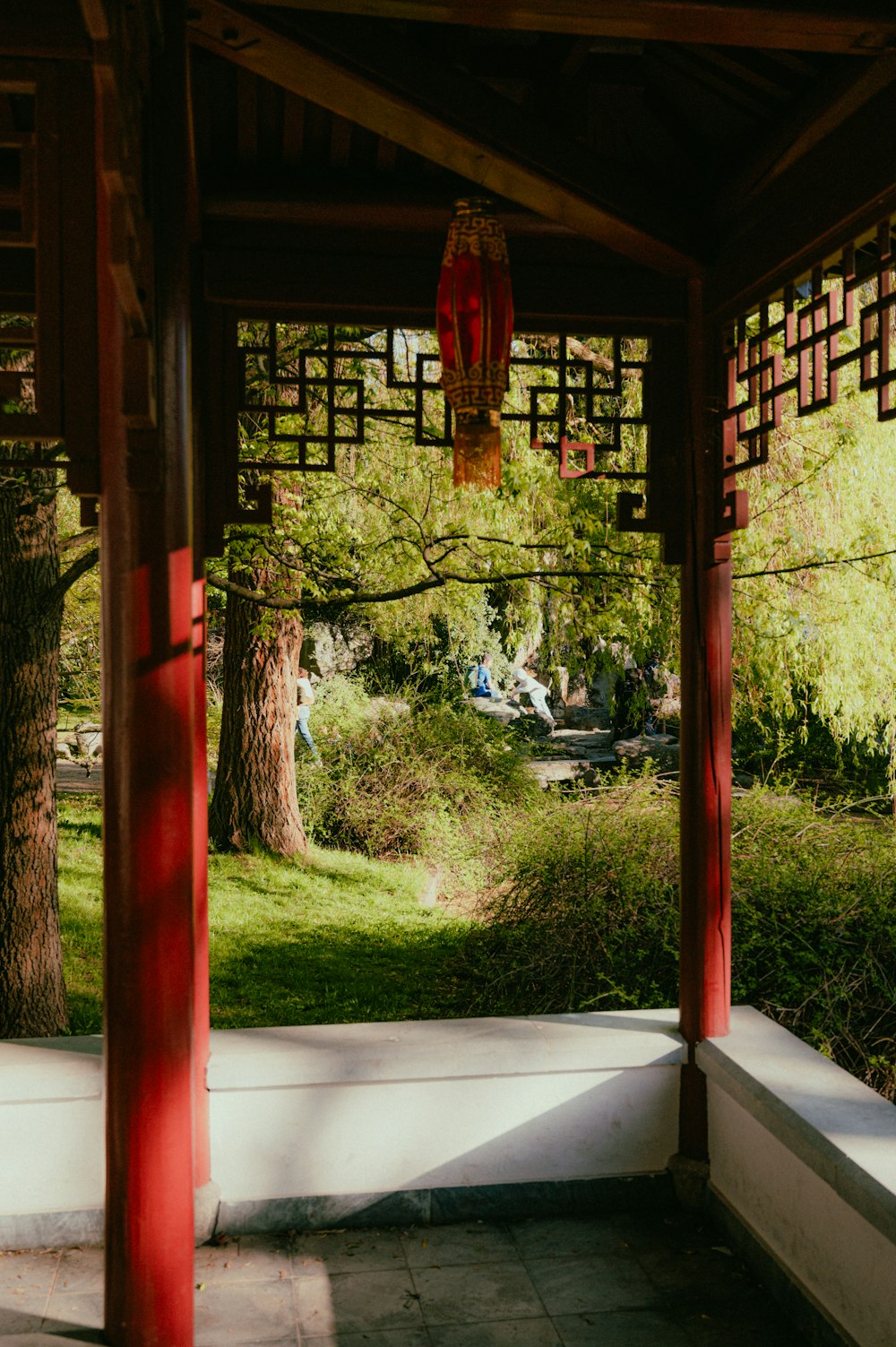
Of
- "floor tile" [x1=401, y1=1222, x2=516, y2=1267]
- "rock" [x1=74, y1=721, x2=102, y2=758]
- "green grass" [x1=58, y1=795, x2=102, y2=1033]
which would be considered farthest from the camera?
"rock" [x1=74, y1=721, x2=102, y2=758]

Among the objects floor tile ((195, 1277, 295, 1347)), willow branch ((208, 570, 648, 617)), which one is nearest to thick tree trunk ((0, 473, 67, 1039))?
willow branch ((208, 570, 648, 617))

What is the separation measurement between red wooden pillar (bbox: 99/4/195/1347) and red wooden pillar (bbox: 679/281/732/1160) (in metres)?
1.42

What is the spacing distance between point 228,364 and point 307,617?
8.17 m

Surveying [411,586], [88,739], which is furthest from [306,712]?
[411,586]

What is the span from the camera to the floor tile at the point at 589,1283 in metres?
2.56

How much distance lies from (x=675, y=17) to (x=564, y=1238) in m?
2.62

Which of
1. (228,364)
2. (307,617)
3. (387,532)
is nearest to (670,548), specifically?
(228,364)

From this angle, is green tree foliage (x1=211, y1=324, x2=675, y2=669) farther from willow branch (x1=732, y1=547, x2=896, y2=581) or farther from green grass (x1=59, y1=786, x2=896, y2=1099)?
green grass (x1=59, y1=786, x2=896, y2=1099)

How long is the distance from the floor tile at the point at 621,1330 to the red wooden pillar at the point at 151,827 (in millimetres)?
808

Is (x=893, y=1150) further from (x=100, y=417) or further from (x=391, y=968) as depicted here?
(x=391, y=968)

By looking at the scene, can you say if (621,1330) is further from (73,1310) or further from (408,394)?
(408,394)

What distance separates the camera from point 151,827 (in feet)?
6.97

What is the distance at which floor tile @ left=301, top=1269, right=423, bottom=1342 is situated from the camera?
8.11ft

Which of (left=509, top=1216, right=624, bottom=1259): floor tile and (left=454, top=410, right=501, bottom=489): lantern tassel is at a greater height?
(left=454, top=410, right=501, bottom=489): lantern tassel
